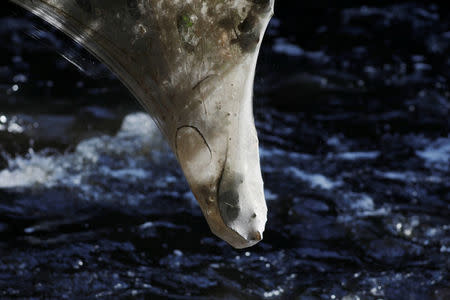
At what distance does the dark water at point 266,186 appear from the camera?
2.60 metres

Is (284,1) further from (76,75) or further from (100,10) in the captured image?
(100,10)

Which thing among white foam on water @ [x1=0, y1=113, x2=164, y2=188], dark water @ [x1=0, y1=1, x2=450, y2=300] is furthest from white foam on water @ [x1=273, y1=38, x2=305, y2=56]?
white foam on water @ [x1=0, y1=113, x2=164, y2=188]

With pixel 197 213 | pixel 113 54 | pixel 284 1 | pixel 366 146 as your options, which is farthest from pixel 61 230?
pixel 284 1

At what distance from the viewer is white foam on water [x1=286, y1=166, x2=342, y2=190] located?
139 inches

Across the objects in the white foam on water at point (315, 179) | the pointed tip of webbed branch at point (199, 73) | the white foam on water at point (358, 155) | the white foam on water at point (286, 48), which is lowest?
the pointed tip of webbed branch at point (199, 73)

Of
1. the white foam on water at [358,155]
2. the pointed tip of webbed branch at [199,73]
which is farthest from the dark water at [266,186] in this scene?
the pointed tip of webbed branch at [199,73]

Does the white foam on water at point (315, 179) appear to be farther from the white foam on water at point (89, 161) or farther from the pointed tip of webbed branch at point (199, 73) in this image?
the pointed tip of webbed branch at point (199, 73)

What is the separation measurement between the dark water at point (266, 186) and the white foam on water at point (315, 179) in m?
0.01

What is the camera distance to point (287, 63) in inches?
211

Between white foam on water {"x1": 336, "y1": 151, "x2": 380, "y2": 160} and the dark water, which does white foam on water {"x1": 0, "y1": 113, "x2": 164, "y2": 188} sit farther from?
white foam on water {"x1": 336, "y1": 151, "x2": 380, "y2": 160}

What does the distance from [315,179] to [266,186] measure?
0.99 feet

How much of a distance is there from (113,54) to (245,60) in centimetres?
36

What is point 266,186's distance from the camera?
353 cm

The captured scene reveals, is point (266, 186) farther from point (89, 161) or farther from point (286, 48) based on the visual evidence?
point (286, 48)
